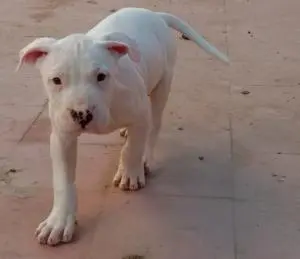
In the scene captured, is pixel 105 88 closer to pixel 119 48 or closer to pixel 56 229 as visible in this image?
pixel 119 48

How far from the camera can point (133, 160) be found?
336 centimetres

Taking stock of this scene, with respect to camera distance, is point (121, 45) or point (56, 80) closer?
point (56, 80)

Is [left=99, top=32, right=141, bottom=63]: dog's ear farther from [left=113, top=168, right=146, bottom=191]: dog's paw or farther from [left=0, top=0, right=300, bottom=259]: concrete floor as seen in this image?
[left=0, top=0, right=300, bottom=259]: concrete floor

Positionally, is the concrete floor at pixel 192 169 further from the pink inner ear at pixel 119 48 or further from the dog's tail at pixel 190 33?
the pink inner ear at pixel 119 48

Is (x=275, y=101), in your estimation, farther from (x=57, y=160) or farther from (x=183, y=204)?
(x=57, y=160)

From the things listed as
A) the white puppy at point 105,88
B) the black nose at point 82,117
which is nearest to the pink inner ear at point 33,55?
the white puppy at point 105,88

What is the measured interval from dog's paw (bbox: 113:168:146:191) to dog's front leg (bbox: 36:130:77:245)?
1.15 ft

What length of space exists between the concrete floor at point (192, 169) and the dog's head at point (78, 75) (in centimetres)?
55

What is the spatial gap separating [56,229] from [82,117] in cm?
58

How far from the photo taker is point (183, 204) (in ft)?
10.8

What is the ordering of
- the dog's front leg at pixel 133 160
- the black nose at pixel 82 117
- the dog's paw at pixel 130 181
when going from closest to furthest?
the black nose at pixel 82 117
the dog's front leg at pixel 133 160
the dog's paw at pixel 130 181

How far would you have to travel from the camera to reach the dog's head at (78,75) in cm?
266

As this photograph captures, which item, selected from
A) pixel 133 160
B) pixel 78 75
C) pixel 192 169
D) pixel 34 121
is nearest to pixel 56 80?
pixel 78 75

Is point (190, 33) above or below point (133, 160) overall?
above
